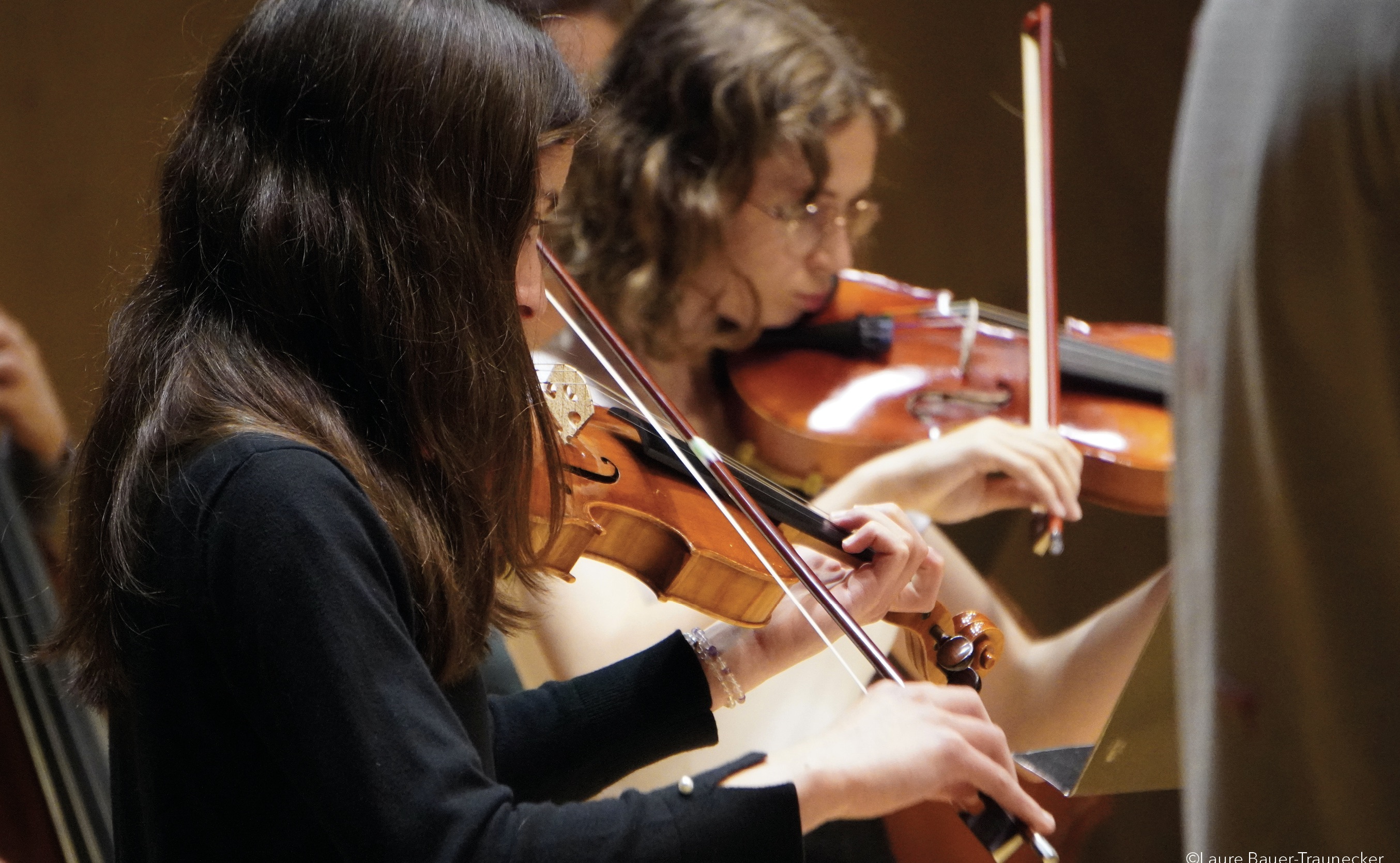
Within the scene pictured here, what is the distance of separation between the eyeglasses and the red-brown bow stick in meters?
0.20

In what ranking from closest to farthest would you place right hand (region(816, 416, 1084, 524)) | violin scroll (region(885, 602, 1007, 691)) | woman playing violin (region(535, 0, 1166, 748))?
violin scroll (region(885, 602, 1007, 691))
right hand (region(816, 416, 1084, 524))
woman playing violin (region(535, 0, 1166, 748))

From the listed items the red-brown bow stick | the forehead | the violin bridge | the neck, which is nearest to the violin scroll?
the violin bridge

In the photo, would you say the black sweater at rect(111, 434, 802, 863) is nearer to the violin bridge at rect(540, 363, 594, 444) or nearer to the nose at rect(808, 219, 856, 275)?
the violin bridge at rect(540, 363, 594, 444)

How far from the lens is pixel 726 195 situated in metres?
1.33

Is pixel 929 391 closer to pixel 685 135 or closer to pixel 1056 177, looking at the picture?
pixel 685 135

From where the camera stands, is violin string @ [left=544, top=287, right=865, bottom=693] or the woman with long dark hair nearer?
the woman with long dark hair

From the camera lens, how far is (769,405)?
1.32 m

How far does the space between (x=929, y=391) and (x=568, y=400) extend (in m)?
0.59

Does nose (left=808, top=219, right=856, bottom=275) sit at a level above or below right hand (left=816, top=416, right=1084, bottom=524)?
above

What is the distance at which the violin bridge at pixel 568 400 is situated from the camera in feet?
2.80

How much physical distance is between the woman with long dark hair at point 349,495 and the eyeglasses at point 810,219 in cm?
62

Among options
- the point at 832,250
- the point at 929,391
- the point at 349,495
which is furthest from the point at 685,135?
the point at 349,495

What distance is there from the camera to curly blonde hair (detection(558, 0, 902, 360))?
4.32ft

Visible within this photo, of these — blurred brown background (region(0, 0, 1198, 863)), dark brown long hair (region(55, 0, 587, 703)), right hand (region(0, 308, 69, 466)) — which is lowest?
blurred brown background (region(0, 0, 1198, 863))
